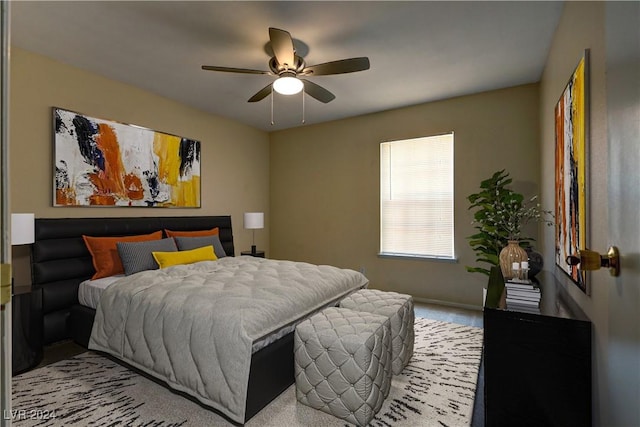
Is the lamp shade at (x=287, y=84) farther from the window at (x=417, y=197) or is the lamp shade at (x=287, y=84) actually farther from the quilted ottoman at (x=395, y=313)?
the window at (x=417, y=197)

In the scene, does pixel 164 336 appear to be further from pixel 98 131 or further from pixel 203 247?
pixel 98 131

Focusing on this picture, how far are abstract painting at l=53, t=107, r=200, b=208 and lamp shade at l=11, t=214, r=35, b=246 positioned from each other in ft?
2.39

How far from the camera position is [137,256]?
10.1ft

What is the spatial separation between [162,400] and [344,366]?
127 cm

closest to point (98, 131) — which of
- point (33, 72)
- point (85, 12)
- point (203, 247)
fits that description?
point (33, 72)

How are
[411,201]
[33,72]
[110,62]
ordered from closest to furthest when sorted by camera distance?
1. [33,72]
2. [110,62]
3. [411,201]

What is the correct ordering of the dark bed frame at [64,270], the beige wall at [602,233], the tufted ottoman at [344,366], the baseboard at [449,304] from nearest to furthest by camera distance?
the beige wall at [602,233] → the tufted ottoman at [344,366] → the dark bed frame at [64,270] → the baseboard at [449,304]

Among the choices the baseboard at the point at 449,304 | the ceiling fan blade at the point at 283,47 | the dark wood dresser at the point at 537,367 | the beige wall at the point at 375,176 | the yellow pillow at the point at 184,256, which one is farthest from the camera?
the baseboard at the point at 449,304

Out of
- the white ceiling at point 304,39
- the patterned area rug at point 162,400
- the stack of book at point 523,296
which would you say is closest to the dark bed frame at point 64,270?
the patterned area rug at point 162,400

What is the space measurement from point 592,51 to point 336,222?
12.6 ft

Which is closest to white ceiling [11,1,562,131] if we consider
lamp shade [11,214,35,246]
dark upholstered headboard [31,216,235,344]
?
lamp shade [11,214,35,246]

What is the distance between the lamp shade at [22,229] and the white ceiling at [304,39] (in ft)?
4.99

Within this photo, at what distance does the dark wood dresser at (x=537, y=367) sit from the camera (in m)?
1.38

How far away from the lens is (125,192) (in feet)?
11.7
